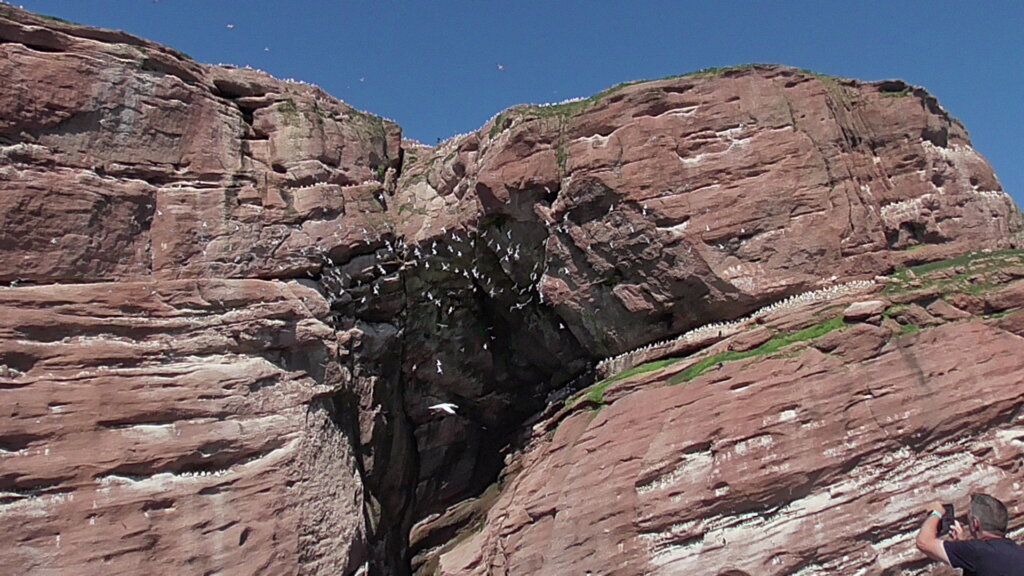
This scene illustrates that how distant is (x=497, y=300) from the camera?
1523cm

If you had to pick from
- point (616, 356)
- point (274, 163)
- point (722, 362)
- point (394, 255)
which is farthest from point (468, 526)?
point (274, 163)

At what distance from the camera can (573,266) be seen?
1326 centimetres

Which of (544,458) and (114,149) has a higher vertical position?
(114,149)

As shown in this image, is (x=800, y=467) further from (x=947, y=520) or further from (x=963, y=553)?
(x=963, y=553)

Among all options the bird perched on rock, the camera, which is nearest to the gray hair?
the camera

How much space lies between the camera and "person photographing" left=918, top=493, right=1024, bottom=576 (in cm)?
401

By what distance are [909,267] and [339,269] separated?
902 centimetres

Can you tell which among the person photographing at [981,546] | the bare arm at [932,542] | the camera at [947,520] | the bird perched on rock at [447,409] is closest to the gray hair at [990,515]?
the person photographing at [981,546]

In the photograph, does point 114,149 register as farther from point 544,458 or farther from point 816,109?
point 816,109

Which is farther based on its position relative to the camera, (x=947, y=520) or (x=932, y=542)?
(x=947, y=520)

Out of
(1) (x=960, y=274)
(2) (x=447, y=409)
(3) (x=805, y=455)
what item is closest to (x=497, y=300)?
(2) (x=447, y=409)

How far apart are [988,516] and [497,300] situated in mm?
11249

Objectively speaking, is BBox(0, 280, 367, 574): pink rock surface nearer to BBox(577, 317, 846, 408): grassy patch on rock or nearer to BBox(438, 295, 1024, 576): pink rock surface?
BBox(438, 295, 1024, 576): pink rock surface

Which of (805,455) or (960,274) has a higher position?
(960,274)
